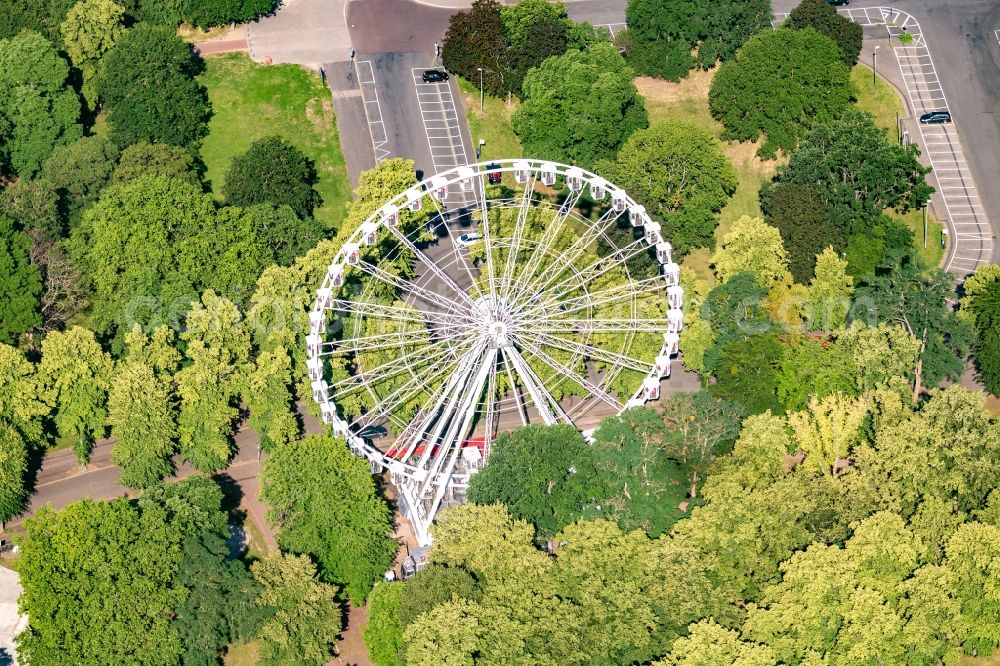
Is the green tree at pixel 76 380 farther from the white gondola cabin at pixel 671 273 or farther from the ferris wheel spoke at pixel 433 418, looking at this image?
the white gondola cabin at pixel 671 273


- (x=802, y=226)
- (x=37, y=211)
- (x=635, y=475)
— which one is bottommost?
(x=635, y=475)

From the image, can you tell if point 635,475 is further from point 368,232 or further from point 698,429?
point 368,232

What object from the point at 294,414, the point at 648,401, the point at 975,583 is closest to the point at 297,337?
the point at 294,414

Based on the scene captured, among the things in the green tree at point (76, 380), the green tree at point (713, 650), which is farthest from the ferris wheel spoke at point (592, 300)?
the green tree at point (76, 380)

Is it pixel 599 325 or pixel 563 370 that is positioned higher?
pixel 563 370

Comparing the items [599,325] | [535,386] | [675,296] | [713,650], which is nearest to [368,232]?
[535,386]

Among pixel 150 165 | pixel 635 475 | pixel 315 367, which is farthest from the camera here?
pixel 150 165

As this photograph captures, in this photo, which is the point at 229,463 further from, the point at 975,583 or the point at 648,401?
the point at 975,583
